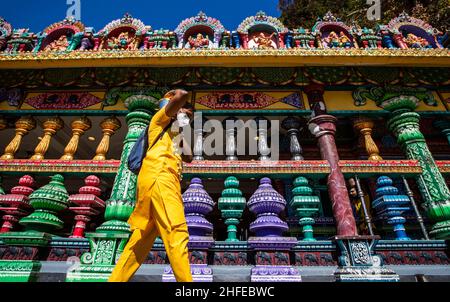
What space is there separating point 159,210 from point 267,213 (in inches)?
72.5

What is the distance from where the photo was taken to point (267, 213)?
3533 mm

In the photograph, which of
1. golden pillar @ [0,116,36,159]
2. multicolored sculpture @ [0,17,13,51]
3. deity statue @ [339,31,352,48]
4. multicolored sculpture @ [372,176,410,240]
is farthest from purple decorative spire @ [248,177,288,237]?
multicolored sculpture @ [0,17,13,51]

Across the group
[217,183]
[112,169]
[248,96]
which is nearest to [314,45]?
[248,96]

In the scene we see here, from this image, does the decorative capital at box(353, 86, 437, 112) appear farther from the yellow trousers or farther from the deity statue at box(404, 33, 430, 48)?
the yellow trousers

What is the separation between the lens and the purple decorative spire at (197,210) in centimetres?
340

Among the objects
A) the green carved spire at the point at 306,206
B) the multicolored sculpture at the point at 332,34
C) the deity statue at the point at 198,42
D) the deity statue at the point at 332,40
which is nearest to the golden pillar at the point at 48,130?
the deity statue at the point at 198,42

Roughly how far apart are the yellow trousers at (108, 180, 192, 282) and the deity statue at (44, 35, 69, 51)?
4276 mm

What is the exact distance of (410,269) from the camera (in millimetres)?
3287

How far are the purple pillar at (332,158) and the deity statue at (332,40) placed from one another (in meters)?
1.00

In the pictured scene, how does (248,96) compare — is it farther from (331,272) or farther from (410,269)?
(410,269)

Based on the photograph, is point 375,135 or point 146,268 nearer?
point 146,268

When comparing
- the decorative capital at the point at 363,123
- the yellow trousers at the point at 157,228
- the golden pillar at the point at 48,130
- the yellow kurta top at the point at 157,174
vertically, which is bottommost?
the yellow trousers at the point at 157,228

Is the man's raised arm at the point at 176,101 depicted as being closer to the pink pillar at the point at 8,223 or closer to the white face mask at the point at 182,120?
the white face mask at the point at 182,120

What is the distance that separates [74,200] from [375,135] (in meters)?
6.57
